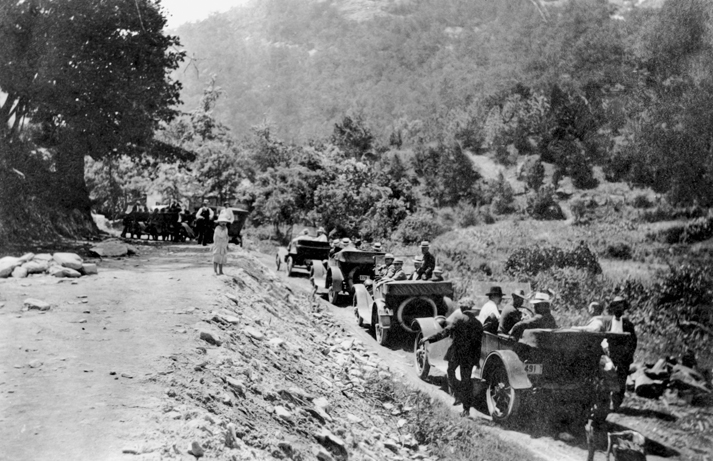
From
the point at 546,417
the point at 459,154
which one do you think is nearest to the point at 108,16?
the point at 546,417

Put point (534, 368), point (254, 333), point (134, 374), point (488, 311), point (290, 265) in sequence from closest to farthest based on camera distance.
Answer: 1. point (134, 374)
2. point (534, 368)
3. point (488, 311)
4. point (254, 333)
5. point (290, 265)

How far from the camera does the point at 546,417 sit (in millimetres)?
7836

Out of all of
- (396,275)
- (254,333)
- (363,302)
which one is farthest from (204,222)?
(254,333)

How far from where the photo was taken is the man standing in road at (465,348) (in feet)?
27.7

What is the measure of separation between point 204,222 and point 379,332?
437 inches

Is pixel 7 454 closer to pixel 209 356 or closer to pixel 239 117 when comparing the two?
pixel 209 356

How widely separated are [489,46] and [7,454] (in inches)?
2933

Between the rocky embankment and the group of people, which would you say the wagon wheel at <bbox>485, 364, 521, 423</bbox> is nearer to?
the group of people

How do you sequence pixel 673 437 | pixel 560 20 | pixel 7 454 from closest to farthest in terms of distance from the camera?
1. pixel 7 454
2. pixel 673 437
3. pixel 560 20

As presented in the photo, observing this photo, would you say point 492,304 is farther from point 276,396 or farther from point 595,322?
point 276,396

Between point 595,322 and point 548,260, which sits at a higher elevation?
point 548,260

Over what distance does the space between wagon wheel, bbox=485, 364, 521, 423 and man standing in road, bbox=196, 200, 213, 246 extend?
14.3 m

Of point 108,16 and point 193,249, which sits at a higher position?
point 108,16

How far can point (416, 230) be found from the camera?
29.3m
